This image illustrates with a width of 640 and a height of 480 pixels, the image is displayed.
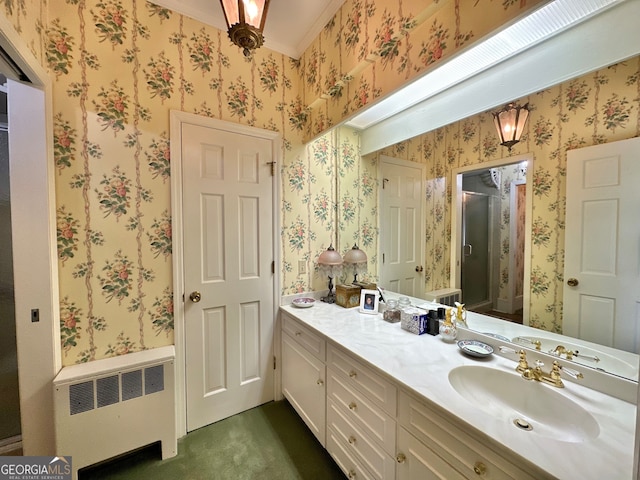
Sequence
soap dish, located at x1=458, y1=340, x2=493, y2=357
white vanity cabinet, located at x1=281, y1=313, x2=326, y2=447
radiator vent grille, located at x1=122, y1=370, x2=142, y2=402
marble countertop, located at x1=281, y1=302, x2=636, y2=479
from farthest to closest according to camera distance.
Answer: white vanity cabinet, located at x1=281, y1=313, x2=326, y2=447 → radiator vent grille, located at x1=122, y1=370, x2=142, y2=402 → soap dish, located at x1=458, y1=340, x2=493, y2=357 → marble countertop, located at x1=281, y1=302, x2=636, y2=479

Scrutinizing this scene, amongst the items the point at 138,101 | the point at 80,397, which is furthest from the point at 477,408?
the point at 138,101

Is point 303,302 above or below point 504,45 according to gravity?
below

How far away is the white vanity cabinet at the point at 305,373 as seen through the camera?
1.51 m

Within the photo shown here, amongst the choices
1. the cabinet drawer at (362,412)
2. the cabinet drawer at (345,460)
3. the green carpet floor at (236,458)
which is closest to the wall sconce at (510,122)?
the cabinet drawer at (362,412)

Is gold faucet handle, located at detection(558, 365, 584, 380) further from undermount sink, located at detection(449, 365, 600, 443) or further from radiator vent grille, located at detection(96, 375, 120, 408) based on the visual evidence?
radiator vent grille, located at detection(96, 375, 120, 408)

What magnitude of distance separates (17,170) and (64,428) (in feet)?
4.37

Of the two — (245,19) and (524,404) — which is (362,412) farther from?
(245,19)

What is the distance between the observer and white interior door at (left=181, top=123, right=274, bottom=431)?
1.68 m

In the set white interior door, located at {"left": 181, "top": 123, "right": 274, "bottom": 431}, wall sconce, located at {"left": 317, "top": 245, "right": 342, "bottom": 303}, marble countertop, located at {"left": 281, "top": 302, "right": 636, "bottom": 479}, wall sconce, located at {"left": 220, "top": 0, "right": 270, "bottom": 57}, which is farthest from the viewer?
wall sconce, located at {"left": 317, "top": 245, "right": 342, "bottom": 303}

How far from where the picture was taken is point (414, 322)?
56.6 inches

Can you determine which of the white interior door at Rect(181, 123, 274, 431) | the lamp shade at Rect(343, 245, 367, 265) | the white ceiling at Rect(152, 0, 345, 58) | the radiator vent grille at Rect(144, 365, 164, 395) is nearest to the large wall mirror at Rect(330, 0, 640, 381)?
the lamp shade at Rect(343, 245, 367, 265)

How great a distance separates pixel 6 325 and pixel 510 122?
128 inches

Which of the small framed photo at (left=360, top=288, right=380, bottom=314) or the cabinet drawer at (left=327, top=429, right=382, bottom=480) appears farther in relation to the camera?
the small framed photo at (left=360, top=288, right=380, bottom=314)

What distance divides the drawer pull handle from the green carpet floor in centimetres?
97
